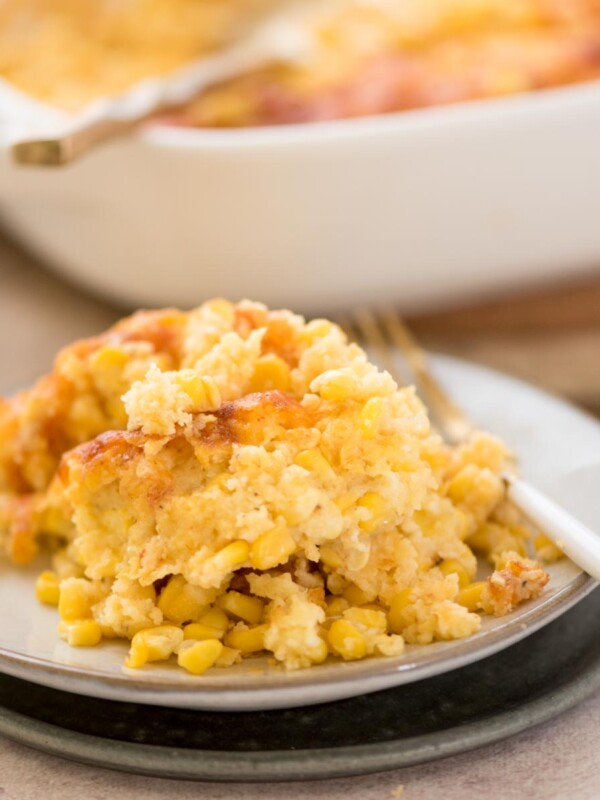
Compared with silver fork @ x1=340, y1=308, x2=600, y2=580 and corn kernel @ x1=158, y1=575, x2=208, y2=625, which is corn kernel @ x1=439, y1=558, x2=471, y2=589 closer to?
silver fork @ x1=340, y1=308, x2=600, y2=580

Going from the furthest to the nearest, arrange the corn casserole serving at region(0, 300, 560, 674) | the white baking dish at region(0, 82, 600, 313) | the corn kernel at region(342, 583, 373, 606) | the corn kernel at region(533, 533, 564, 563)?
the white baking dish at region(0, 82, 600, 313) < the corn kernel at region(533, 533, 564, 563) < the corn kernel at region(342, 583, 373, 606) < the corn casserole serving at region(0, 300, 560, 674)

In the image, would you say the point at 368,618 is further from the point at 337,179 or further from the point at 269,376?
the point at 337,179

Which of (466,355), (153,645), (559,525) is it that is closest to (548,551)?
(559,525)

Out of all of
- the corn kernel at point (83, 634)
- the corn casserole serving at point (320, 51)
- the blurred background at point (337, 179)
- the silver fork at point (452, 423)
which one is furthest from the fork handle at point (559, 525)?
the corn casserole serving at point (320, 51)

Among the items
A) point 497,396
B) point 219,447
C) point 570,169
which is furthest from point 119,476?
point 570,169

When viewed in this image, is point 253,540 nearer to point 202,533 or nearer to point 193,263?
point 202,533

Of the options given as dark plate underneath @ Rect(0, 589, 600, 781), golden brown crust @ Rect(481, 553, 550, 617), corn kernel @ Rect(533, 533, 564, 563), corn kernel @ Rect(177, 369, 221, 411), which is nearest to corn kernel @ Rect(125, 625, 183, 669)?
dark plate underneath @ Rect(0, 589, 600, 781)
